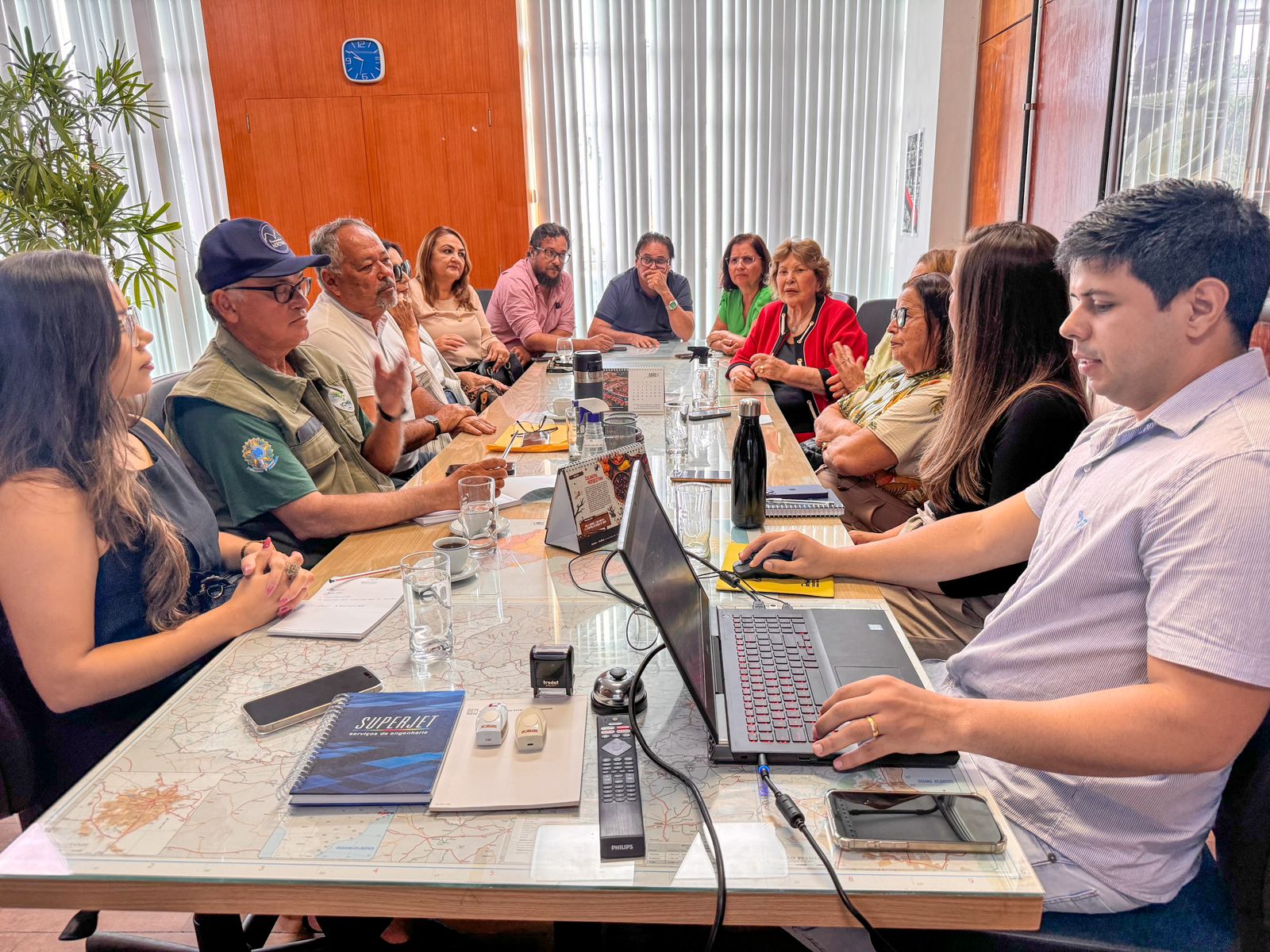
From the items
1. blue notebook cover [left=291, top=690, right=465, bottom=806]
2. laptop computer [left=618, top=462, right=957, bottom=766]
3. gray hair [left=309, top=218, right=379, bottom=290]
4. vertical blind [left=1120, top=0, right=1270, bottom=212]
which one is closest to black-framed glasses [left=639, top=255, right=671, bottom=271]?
gray hair [left=309, top=218, right=379, bottom=290]

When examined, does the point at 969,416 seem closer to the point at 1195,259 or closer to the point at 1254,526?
the point at 1195,259

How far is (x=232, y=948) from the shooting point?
1406 mm

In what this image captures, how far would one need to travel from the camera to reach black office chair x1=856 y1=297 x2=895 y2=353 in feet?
14.8

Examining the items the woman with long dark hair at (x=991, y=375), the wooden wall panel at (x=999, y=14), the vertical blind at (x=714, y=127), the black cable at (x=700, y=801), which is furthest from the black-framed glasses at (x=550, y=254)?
the black cable at (x=700, y=801)

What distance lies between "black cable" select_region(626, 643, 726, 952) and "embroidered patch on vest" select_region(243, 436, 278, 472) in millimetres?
1075

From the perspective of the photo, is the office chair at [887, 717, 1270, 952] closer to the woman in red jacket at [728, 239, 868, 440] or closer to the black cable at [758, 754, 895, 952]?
the black cable at [758, 754, 895, 952]

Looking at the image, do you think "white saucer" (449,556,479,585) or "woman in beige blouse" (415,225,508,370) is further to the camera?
"woman in beige blouse" (415,225,508,370)

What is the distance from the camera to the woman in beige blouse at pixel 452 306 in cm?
459

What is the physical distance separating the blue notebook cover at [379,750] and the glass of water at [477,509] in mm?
604

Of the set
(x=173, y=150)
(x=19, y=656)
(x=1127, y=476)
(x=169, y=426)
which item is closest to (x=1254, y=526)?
(x=1127, y=476)

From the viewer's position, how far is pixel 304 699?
3.80ft

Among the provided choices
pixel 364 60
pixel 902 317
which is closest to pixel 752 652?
pixel 902 317

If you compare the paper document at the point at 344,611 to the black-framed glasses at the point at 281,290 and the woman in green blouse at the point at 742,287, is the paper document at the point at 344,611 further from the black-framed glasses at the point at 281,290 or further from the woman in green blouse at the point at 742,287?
the woman in green blouse at the point at 742,287

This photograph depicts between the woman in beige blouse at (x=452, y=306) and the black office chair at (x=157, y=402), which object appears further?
the woman in beige blouse at (x=452, y=306)
